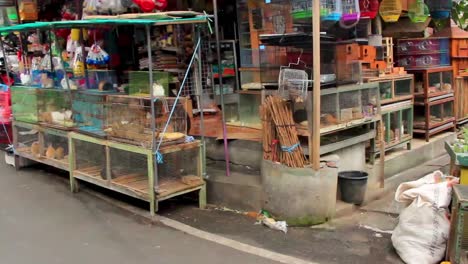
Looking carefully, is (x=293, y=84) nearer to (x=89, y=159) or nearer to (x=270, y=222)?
(x=270, y=222)

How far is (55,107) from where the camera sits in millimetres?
8188

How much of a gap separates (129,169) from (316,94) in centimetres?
281

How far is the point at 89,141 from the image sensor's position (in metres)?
7.10

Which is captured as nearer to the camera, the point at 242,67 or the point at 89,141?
the point at 89,141

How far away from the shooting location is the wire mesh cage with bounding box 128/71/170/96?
646 centimetres

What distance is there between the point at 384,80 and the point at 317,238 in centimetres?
341

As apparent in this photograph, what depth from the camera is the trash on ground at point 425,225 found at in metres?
4.63

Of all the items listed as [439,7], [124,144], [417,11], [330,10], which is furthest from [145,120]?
[439,7]

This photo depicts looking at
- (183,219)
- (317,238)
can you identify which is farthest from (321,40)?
(183,219)

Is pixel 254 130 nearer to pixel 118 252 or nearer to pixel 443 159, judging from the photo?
pixel 118 252

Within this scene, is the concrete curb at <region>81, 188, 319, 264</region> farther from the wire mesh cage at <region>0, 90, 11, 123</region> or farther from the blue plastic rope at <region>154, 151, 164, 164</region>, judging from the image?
the wire mesh cage at <region>0, 90, 11, 123</region>

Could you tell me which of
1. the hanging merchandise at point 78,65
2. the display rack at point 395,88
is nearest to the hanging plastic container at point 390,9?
the display rack at point 395,88

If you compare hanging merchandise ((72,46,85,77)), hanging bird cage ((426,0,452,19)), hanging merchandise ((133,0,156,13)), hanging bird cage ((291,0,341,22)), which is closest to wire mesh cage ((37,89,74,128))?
hanging merchandise ((72,46,85,77))

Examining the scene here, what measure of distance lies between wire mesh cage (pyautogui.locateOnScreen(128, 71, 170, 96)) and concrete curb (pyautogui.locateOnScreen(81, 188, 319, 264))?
1.62 m
